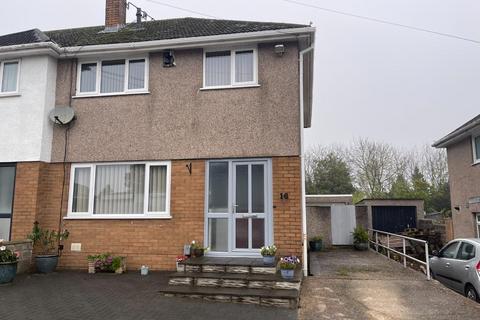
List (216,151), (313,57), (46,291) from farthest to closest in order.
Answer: (313,57) < (216,151) < (46,291)

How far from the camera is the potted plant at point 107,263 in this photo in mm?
8711

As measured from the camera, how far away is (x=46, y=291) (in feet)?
23.0

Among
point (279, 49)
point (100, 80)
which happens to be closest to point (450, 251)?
point (279, 49)

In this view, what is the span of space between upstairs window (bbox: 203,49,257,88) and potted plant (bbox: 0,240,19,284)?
547 centimetres

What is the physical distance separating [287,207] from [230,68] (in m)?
3.55

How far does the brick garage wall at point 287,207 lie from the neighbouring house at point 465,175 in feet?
27.4

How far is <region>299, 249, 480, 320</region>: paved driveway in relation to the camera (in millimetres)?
5789

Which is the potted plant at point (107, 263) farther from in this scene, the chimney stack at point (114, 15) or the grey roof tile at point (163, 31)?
the chimney stack at point (114, 15)

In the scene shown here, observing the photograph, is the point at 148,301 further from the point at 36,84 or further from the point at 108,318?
the point at 36,84

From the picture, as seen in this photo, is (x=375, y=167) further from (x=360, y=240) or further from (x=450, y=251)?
(x=450, y=251)

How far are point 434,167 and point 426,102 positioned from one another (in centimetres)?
567

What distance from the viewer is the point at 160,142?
30.1 ft

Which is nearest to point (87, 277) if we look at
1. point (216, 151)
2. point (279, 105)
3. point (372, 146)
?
point (216, 151)

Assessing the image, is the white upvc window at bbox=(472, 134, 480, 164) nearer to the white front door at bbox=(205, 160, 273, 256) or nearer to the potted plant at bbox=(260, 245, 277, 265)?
the white front door at bbox=(205, 160, 273, 256)
